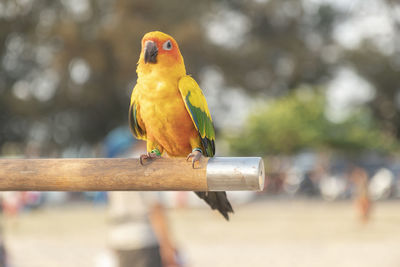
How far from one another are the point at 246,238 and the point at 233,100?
14737 millimetres

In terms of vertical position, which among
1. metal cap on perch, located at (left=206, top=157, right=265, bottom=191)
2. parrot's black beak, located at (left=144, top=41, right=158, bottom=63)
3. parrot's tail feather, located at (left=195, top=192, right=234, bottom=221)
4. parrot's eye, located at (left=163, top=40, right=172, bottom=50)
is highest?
parrot's eye, located at (left=163, top=40, right=172, bottom=50)

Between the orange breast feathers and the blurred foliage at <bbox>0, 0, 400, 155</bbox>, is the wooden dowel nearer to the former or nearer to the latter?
the orange breast feathers

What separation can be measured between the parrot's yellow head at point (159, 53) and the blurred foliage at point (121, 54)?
54.3ft

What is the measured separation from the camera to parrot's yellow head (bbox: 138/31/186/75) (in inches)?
72.4

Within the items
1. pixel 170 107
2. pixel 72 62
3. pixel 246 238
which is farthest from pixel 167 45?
pixel 72 62

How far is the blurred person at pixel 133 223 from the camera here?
3.80 meters

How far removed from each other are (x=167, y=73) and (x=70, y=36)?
19515mm

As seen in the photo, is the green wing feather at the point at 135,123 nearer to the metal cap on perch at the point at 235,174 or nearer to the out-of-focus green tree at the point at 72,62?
the metal cap on perch at the point at 235,174

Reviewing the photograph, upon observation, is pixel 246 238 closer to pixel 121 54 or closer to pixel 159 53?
pixel 159 53

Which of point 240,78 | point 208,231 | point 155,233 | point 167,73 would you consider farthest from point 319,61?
point 167,73

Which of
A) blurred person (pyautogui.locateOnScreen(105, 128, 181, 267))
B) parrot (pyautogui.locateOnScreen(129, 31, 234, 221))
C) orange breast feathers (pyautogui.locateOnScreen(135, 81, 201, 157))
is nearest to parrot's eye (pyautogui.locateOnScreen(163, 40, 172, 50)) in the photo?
parrot (pyautogui.locateOnScreen(129, 31, 234, 221))

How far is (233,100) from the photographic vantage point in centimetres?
2441

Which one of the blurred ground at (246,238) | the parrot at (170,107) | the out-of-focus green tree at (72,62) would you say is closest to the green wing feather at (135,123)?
the parrot at (170,107)

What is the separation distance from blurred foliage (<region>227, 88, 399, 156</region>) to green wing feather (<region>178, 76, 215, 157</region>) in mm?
18327
